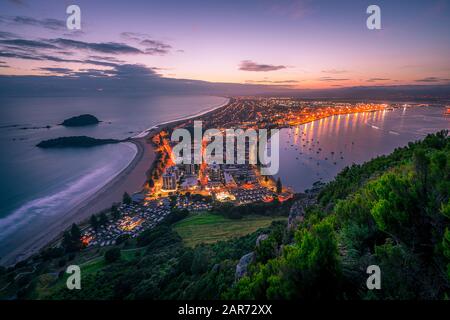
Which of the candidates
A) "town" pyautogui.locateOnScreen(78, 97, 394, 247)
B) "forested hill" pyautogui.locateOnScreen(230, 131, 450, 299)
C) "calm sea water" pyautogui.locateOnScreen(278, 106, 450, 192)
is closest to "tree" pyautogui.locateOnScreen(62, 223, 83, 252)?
"town" pyautogui.locateOnScreen(78, 97, 394, 247)

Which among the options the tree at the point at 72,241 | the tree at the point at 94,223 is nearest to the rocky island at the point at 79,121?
the tree at the point at 94,223

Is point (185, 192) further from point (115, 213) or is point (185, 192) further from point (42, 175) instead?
point (42, 175)

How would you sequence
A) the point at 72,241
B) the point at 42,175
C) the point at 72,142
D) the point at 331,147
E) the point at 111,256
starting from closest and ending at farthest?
the point at 111,256
the point at 72,241
the point at 42,175
the point at 331,147
the point at 72,142

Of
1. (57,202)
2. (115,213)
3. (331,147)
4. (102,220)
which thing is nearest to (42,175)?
(57,202)

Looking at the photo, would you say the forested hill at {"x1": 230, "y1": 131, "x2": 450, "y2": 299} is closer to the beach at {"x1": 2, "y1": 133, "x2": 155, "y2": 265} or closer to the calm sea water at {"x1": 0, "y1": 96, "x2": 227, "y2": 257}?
the beach at {"x1": 2, "y1": 133, "x2": 155, "y2": 265}

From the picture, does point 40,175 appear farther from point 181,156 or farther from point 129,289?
point 129,289
